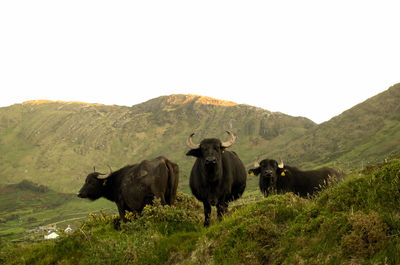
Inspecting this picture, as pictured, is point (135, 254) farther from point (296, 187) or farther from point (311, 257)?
point (296, 187)

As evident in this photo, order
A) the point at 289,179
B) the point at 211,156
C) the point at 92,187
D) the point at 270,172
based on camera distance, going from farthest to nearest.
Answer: the point at 289,179 → the point at 270,172 → the point at 92,187 → the point at 211,156

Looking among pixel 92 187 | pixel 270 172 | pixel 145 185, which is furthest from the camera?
pixel 270 172

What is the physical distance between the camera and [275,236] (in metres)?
7.29

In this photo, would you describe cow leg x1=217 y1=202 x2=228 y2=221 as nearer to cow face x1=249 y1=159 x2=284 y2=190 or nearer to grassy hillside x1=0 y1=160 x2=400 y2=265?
grassy hillside x1=0 y1=160 x2=400 y2=265

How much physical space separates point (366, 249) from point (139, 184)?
943cm

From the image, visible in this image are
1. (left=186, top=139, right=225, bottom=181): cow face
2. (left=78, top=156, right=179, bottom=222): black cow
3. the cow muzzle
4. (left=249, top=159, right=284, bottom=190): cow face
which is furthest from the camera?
(left=249, top=159, right=284, bottom=190): cow face

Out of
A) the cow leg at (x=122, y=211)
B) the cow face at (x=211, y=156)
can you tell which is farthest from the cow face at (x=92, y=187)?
the cow face at (x=211, y=156)

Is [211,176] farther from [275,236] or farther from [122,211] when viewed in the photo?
[275,236]

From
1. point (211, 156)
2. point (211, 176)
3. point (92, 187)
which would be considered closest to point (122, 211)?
point (92, 187)

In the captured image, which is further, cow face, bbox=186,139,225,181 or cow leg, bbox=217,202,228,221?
cow leg, bbox=217,202,228,221

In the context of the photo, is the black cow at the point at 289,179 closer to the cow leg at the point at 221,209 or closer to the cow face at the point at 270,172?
the cow face at the point at 270,172

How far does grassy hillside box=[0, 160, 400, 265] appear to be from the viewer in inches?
219

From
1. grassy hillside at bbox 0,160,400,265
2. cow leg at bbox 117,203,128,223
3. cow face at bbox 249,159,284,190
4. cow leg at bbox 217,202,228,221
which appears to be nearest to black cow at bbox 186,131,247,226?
cow leg at bbox 217,202,228,221

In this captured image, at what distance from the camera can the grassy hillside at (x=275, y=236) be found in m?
5.56
